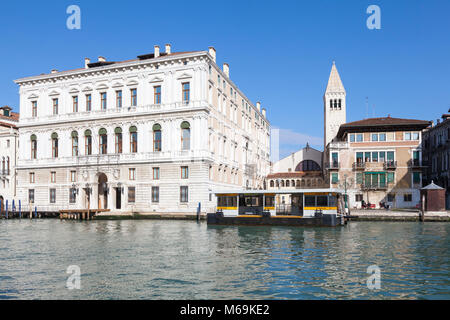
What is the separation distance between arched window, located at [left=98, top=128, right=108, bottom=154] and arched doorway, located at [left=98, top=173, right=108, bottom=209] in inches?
97.8

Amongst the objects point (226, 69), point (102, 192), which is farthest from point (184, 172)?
point (226, 69)

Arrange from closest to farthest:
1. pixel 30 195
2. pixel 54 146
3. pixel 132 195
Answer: pixel 132 195
pixel 54 146
pixel 30 195

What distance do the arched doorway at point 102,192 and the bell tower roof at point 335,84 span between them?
41.3 meters

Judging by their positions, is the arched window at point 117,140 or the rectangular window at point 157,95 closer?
the rectangular window at point 157,95

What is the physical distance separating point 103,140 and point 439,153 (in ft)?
129

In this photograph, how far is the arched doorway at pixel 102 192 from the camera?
43.4 m

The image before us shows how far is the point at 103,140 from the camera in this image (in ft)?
141

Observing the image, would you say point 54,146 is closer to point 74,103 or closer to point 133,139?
point 74,103

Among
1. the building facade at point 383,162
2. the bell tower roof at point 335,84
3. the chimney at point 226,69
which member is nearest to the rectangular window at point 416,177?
the building facade at point 383,162

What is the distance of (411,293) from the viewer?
10.4m

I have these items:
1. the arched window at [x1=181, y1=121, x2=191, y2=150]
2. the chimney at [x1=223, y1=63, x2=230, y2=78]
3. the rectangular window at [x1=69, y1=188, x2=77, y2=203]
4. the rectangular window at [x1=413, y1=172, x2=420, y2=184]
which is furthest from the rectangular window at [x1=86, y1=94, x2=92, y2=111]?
the rectangular window at [x1=413, y1=172, x2=420, y2=184]

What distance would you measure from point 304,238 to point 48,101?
111 feet

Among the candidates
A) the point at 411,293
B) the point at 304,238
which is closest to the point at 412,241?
the point at 304,238

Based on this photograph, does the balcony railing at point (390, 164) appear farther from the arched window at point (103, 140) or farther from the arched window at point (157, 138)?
the arched window at point (103, 140)
